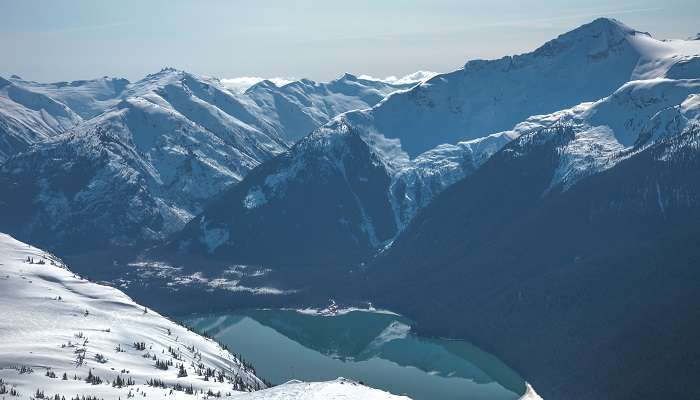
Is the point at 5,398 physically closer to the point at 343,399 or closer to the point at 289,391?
the point at 289,391

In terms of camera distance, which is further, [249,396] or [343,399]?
[249,396]

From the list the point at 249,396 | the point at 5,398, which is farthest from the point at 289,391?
the point at 5,398

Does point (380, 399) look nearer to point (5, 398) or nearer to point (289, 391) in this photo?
point (289, 391)

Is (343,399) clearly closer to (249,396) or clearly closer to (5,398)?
(249,396)

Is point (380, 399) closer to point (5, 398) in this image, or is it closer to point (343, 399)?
point (343, 399)

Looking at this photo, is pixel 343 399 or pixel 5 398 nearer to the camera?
pixel 343 399

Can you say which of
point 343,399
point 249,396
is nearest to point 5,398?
point 249,396
